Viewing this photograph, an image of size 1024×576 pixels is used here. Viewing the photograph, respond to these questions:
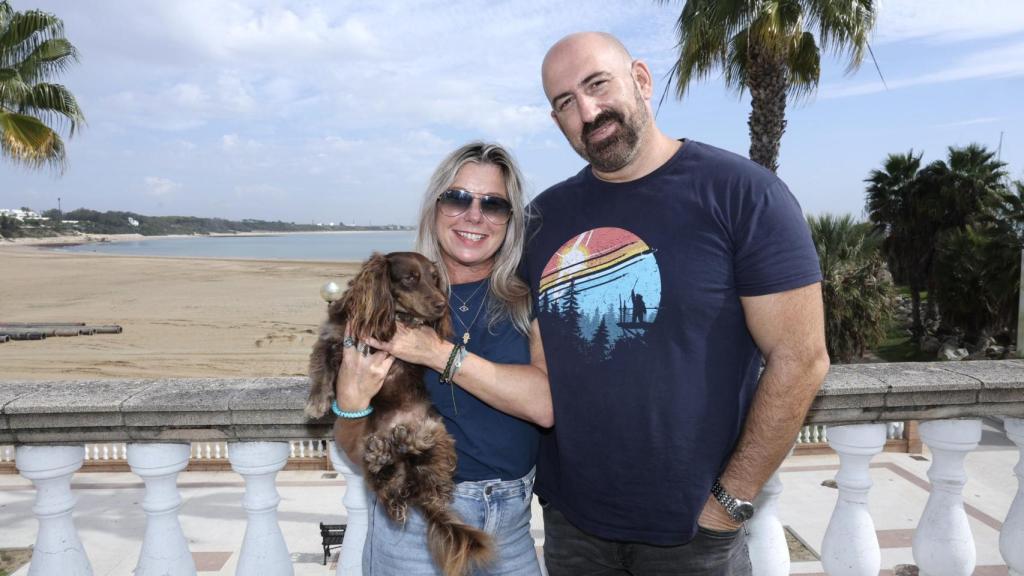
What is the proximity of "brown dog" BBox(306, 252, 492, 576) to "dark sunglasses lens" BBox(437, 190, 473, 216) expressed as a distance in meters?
0.25

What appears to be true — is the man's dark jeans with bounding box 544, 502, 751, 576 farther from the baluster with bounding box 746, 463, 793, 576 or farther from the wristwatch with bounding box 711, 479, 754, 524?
the baluster with bounding box 746, 463, 793, 576

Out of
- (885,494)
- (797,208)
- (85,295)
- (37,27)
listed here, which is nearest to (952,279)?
(885,494)

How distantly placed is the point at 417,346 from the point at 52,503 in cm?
189

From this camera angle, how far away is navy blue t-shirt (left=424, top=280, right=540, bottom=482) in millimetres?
2682

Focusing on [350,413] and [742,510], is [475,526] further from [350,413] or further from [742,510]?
[742,510]

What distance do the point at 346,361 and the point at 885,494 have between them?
53.7 feet

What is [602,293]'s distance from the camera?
254cm

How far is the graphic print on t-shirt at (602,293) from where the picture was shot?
2.48 meters

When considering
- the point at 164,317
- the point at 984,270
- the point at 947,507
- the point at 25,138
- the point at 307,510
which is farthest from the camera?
the point at 164,317

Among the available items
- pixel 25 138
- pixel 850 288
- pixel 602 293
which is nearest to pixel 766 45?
pixel 850 288

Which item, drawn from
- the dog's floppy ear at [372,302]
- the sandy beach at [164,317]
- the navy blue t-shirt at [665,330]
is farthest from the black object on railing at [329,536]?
the sandy beach at [164,317]

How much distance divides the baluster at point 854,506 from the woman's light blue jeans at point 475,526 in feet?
5.18

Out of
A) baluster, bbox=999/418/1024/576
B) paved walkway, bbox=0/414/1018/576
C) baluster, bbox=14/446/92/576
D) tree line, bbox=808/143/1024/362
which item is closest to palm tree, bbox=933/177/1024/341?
tree line, bbox=808/143/1024/362

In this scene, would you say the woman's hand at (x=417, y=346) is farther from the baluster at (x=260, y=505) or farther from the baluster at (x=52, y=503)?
the baluster at (x=52, y=503)
